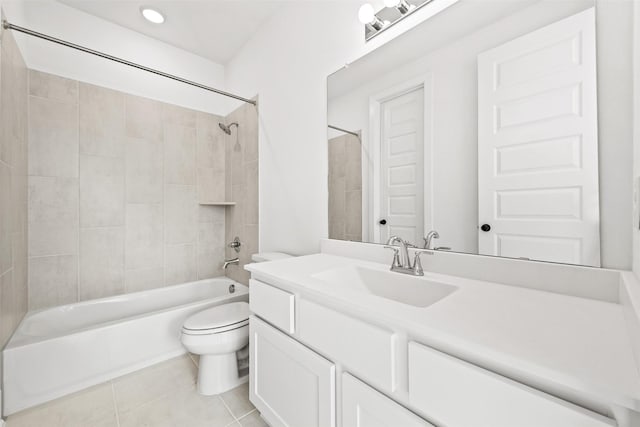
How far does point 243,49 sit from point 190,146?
1.04 meters

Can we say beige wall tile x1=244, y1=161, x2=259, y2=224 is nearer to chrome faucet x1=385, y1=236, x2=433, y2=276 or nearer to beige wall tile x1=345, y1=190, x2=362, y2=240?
beige wall tile x1=345, y1=190, x2=362, y2=240

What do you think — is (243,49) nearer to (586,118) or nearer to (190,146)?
(190,146)

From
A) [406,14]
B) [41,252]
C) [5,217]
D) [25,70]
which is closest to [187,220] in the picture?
[41,252]

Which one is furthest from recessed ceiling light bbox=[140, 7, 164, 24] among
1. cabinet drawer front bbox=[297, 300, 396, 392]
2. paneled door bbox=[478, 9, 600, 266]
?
cabinet drawer front bbox=[297, 300, 396, 392]

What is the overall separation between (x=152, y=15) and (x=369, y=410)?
2848mm

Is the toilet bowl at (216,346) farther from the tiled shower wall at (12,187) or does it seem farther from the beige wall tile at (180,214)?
the beige wall tile at (180,214)

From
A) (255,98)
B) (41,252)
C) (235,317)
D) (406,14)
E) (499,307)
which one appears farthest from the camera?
(255,98)

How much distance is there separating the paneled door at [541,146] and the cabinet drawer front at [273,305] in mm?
769

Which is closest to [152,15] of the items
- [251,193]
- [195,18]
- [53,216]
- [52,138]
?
[195,18]

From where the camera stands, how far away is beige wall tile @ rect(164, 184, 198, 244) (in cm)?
238

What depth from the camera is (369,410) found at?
736 millimetres

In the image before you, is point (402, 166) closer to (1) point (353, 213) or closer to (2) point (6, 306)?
(1) point (353, 213)

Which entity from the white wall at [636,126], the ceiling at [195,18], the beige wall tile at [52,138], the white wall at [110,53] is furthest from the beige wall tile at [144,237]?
the white wall at [636,126]

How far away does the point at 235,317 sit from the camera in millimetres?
1648
